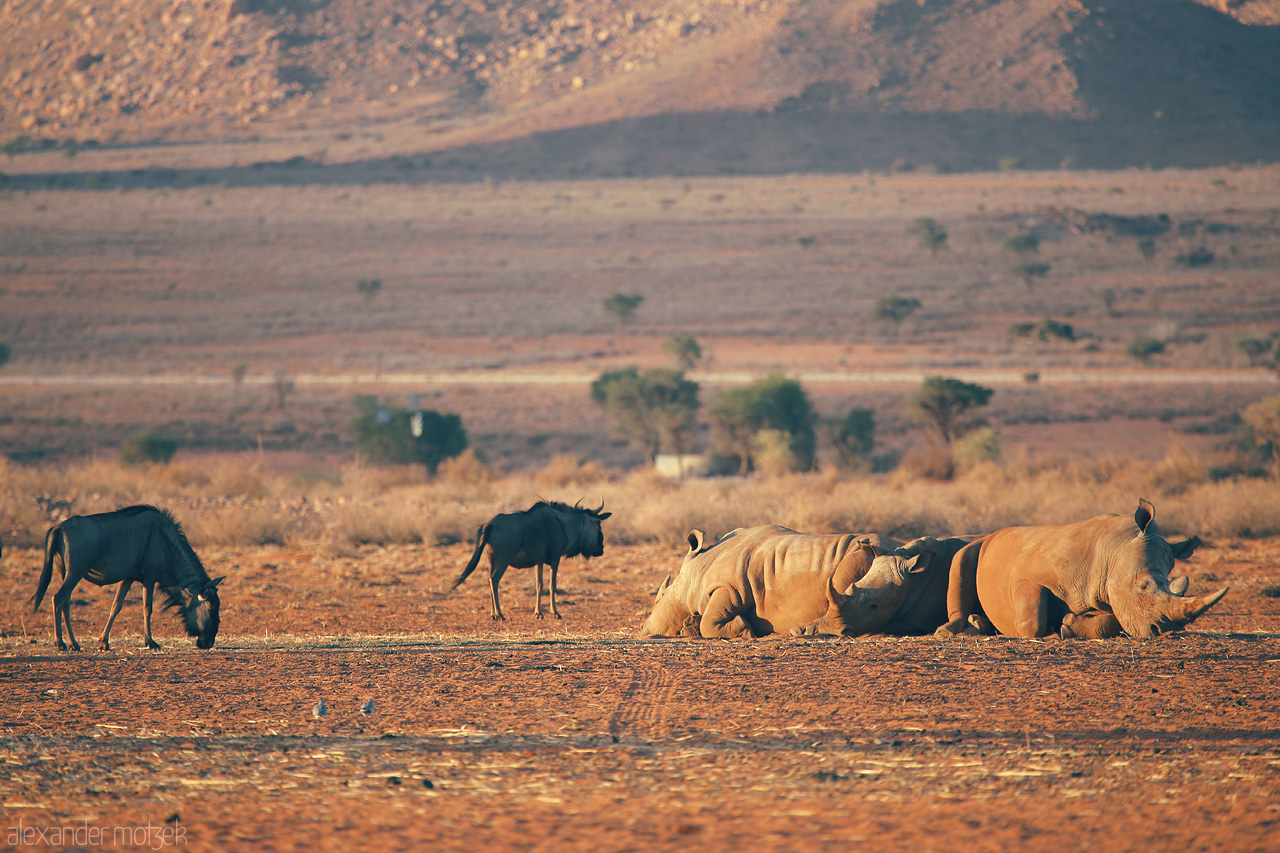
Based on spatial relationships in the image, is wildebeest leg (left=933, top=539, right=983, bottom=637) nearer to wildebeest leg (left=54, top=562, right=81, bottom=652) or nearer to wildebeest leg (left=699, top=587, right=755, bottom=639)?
wildebeest leg (left=699, top=587, right=755, bottom=639)

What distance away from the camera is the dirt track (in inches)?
201

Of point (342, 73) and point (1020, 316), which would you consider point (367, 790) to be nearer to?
point (1020, 316)

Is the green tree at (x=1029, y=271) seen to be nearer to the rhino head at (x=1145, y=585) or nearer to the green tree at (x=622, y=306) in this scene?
the green tree at (x=622, y=306)

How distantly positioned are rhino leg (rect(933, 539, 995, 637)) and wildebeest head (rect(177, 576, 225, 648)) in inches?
258

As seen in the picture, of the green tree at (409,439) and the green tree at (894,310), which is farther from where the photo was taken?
the green tree at (894,310)

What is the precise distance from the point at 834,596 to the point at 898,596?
546mm

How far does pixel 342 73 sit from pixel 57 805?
461 feet

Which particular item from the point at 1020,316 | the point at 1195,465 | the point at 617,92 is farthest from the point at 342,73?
the point at 1195,465

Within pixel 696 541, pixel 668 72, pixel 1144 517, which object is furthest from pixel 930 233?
pixel 1144 517

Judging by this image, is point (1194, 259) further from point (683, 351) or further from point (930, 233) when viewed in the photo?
point (683, 351)

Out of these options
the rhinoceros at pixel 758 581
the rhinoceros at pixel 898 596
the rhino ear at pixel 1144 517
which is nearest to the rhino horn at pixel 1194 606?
the rhino ear at pixel 1144 517

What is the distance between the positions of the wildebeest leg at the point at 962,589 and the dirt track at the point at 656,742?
542mm

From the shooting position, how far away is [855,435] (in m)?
33.8

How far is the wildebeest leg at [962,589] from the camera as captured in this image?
9734mm
